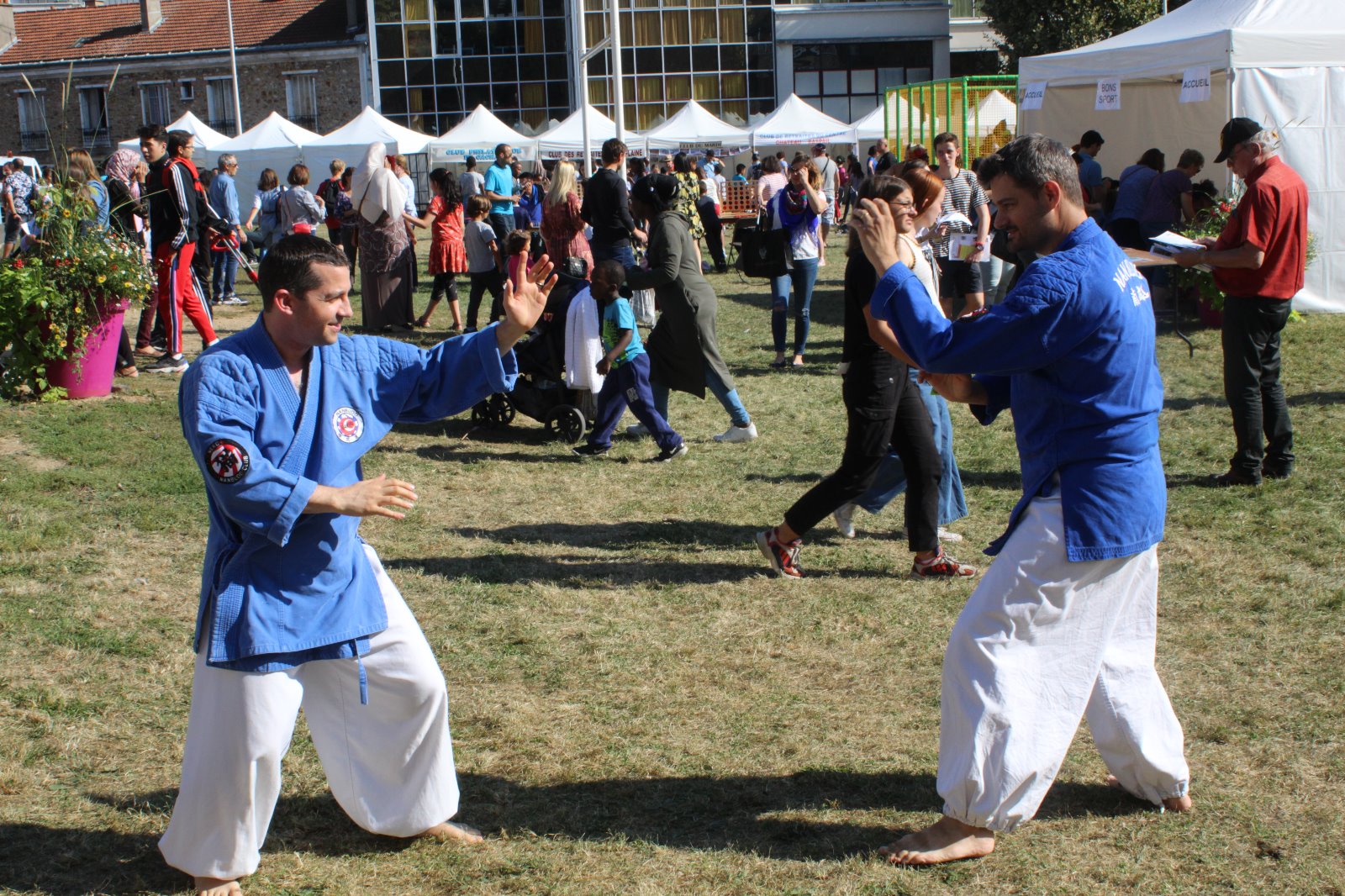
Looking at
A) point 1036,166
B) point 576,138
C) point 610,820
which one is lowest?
point 610,820

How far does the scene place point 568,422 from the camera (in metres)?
8.45

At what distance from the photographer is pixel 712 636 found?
5059 millimetres

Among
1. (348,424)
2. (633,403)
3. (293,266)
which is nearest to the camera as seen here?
(293,266)

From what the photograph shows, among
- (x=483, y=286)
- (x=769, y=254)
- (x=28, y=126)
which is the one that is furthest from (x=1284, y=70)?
(x=28, y=126)

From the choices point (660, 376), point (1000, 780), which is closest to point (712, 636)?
point (1000, 780)

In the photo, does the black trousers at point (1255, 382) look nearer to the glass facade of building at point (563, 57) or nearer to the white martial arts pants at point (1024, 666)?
the white martial arts pants at point (1024, 666)

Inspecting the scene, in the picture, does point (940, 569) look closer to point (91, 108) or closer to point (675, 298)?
point (675, 298)

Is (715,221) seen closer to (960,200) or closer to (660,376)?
(960,200)

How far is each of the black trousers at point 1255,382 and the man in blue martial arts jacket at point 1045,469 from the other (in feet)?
12.6

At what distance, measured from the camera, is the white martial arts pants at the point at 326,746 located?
3014mm

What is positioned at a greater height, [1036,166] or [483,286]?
[1036,166]

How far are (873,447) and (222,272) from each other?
40.5ft

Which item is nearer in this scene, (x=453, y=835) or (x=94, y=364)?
(x=453, y=835)

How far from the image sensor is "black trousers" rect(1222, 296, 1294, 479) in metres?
6.59
